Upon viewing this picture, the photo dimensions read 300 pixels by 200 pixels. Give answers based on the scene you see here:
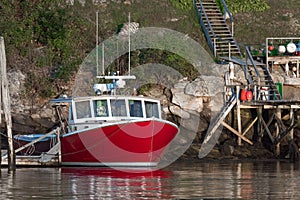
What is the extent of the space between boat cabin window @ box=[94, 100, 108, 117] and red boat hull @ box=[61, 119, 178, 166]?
1.17 metres

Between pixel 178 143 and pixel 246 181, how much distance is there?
451 inches

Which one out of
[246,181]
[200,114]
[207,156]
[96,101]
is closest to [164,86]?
[200,114]

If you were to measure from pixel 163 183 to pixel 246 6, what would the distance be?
2515 centimetres

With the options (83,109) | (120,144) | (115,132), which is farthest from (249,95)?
(115,132)

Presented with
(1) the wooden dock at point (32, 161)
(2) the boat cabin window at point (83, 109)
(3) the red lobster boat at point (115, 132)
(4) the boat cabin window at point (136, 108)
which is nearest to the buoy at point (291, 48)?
(3) the red lobster boat at point (115, 132)

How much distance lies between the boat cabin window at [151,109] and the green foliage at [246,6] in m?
16.6

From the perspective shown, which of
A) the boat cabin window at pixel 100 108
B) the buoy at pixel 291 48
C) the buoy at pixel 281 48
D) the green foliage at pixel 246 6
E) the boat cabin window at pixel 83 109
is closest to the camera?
the boat cabin window at pixel 100 108

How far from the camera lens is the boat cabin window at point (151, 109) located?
38875 millimetres

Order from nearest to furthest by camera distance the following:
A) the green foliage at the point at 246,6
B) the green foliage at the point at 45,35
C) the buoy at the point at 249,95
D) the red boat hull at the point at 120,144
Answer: the red boat hull at the point at 120,144, the buoy at the point at 249,95, the green foliage at the point at 45,35, the green foliage at the point at 246,6

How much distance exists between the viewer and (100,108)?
38.6m

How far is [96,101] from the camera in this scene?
3862cm

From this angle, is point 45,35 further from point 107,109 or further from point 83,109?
point 107,109

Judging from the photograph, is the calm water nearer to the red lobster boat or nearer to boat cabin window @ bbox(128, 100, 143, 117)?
the red lobster boat

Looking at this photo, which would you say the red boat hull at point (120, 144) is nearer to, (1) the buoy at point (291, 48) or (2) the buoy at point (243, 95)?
(2) the buoy at point (243, 95)
